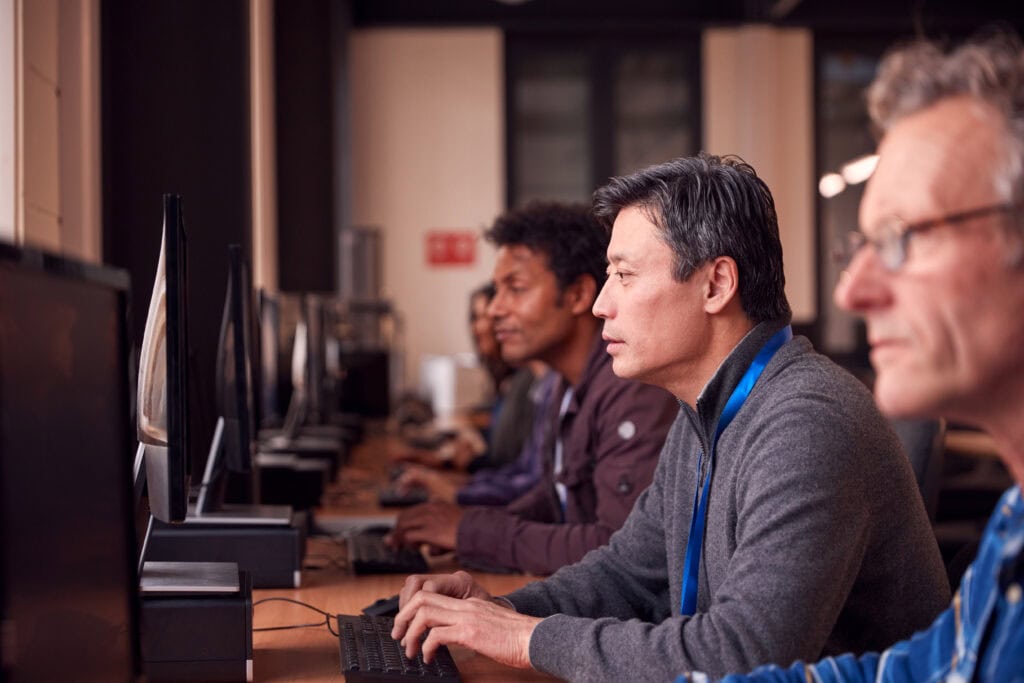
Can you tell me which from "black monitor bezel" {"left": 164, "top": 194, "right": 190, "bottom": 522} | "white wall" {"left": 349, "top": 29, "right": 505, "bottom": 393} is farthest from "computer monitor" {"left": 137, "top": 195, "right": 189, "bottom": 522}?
"white wall" {"left": 349, "top": 29, "right": 505, "bottom": 393}

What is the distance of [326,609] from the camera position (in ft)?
6.40

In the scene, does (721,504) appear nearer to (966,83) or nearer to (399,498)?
(966,83)

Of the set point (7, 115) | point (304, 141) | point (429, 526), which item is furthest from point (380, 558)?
point (304, 141)

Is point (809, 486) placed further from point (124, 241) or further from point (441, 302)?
point (441, 302)

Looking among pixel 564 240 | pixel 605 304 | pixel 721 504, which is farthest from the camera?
pixel 564 240

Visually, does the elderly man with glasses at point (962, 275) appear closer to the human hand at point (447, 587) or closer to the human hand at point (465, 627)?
the human hand at point (465, 627)

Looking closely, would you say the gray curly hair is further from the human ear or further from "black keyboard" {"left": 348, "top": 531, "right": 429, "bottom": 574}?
"black keyboard" {"left": 348, "top": 531, "right": 429, "bottom": 574}

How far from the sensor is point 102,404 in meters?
1.03

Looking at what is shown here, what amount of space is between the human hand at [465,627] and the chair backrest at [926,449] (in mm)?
1061

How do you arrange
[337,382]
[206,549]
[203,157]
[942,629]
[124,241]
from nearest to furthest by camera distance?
1. [942,629]
2. [206,549]
3. [124,241]
4. [203,157]
5. [337,382]

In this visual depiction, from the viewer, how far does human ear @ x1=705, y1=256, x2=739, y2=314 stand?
1.60m

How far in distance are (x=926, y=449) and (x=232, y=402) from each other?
135cm

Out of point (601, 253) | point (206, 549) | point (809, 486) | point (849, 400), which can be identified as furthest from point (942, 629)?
point (601, 253)

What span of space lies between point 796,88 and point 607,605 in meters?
7.69
